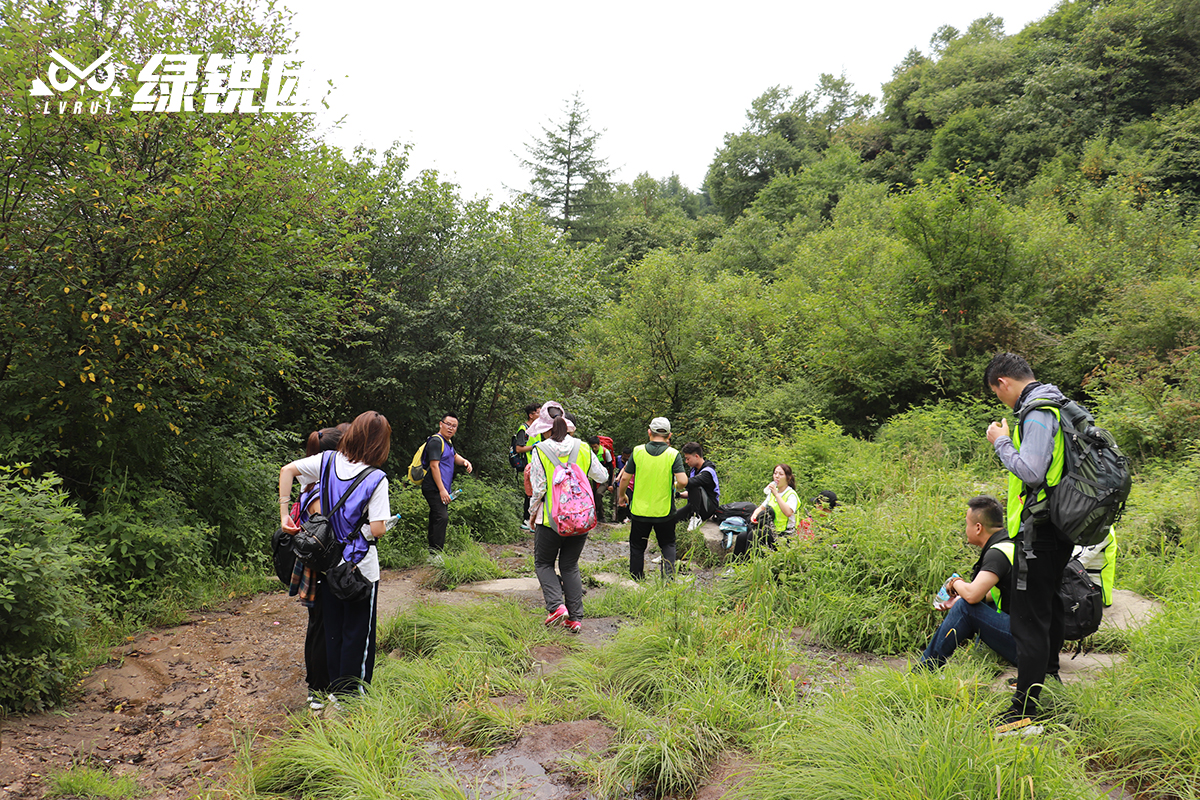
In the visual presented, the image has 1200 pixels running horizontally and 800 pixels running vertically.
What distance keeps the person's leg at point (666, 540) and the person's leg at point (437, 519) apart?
2.98 meters

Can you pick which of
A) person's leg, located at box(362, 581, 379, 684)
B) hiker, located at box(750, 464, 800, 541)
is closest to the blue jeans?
hiker, located at box(750, 464, 800, 541)

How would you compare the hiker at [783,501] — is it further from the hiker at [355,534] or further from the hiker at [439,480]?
the hiker at [355,534]

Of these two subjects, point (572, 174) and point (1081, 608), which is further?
point (572, 174)

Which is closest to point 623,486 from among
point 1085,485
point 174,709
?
point 174,709

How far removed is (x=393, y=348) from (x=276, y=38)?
4.83 metres

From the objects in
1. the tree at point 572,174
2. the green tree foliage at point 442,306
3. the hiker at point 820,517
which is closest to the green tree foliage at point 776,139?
the tree at point 572,174

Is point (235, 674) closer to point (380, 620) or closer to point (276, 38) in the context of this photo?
point (380, 620)

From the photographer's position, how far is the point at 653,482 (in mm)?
6121

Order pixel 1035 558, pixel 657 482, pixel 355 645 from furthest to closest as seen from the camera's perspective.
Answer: pixel 657 482
pixel 355 645
pixel 1035 558

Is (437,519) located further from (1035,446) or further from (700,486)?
(1035,446)

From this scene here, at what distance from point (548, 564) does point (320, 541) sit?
227 centimetres

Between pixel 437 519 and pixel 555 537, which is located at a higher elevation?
pixel 555 537

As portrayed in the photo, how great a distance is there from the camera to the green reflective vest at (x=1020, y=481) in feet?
9.82

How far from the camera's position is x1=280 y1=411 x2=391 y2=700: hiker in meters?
3.72
